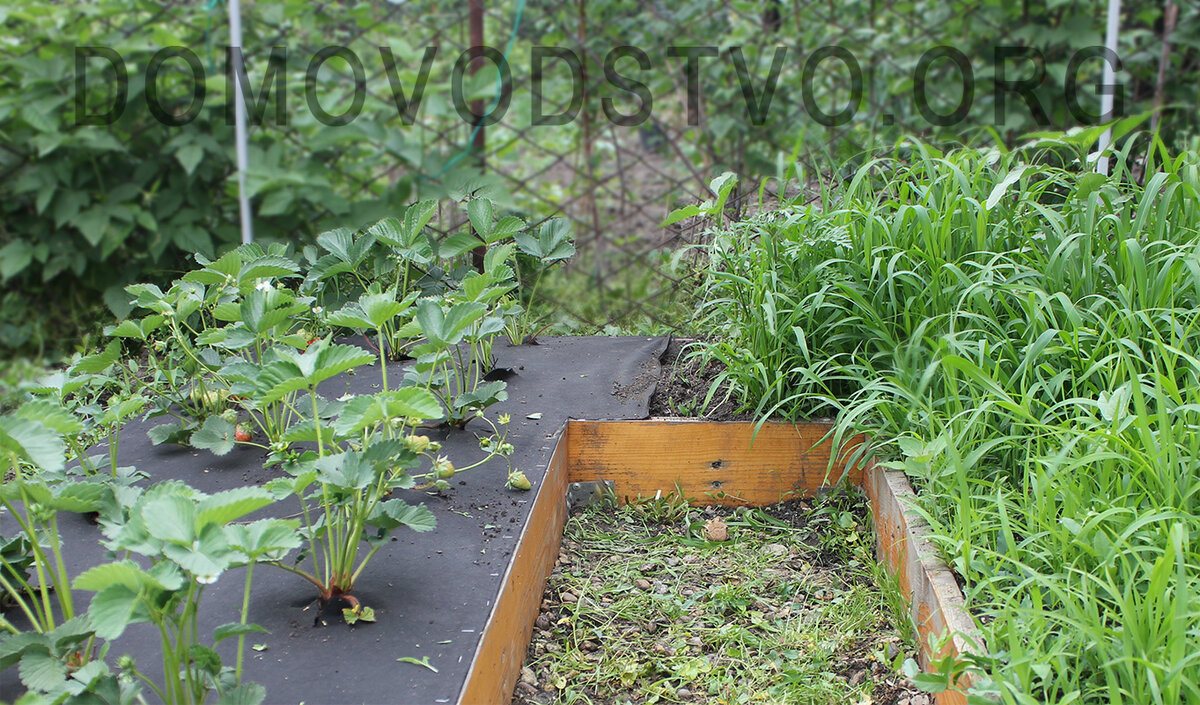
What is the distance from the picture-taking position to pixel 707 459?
217cm

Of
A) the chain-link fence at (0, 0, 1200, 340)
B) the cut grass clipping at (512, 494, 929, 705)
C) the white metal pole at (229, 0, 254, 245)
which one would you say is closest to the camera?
the cut grass clipping at (512, 494, 929, 705)

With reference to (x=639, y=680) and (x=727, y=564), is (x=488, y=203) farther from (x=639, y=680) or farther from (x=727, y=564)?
(x=639, y=680)

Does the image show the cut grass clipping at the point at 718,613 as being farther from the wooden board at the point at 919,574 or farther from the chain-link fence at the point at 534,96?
the chain-link fence at the point at 534,96

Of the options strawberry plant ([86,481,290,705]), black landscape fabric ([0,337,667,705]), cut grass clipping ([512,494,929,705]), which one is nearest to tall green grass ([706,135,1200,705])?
cut grass clipping ([512,494,929,705])

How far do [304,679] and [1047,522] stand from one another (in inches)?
42.9

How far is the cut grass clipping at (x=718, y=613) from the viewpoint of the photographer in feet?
5.29

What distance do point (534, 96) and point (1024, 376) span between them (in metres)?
2.64

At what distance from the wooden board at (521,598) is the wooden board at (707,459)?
0.09 m

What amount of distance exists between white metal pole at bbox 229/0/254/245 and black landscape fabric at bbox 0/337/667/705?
127cm

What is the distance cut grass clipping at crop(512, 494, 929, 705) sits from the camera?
1.61 metres

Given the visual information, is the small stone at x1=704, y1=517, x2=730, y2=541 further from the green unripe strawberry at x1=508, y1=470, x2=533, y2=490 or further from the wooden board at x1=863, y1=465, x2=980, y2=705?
the green unripe strawberry at x1=508, y1=470, x2=533, y2=490

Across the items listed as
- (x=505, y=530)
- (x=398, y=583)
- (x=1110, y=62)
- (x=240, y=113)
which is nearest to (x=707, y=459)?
(x=505, y=530)

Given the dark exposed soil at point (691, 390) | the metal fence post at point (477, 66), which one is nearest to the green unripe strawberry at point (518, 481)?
the dark exposed soil at point (691, 390)

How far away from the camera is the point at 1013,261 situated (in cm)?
200
